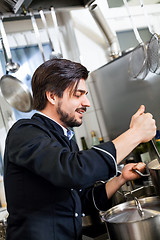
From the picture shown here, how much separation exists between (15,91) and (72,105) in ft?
3.21

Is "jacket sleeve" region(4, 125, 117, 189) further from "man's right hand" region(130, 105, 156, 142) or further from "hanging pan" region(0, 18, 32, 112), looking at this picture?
"hanging pan" region(0, 18, 32, 112)

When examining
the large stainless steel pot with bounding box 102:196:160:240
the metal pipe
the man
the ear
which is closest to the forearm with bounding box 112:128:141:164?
the man

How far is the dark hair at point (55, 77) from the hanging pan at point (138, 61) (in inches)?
21.4

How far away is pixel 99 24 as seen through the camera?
1.86 meters

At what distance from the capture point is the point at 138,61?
1.55 meters

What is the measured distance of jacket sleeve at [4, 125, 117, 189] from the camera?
775 mm

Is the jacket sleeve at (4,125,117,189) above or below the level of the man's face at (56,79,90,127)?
below

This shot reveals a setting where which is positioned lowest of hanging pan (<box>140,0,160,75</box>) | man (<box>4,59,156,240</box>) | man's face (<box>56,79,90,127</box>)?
man (<box>4,59,156,240</box>)

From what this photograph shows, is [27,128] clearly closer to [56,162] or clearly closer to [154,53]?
[56,162]

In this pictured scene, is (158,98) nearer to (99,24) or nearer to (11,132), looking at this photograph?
(99,24)

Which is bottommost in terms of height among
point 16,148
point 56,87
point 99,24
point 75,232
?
point 75,232

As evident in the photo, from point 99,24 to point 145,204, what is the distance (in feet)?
3.90

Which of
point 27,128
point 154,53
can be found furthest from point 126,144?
point 154,53

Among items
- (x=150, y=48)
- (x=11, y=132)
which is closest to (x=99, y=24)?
(x=150, y=48)
